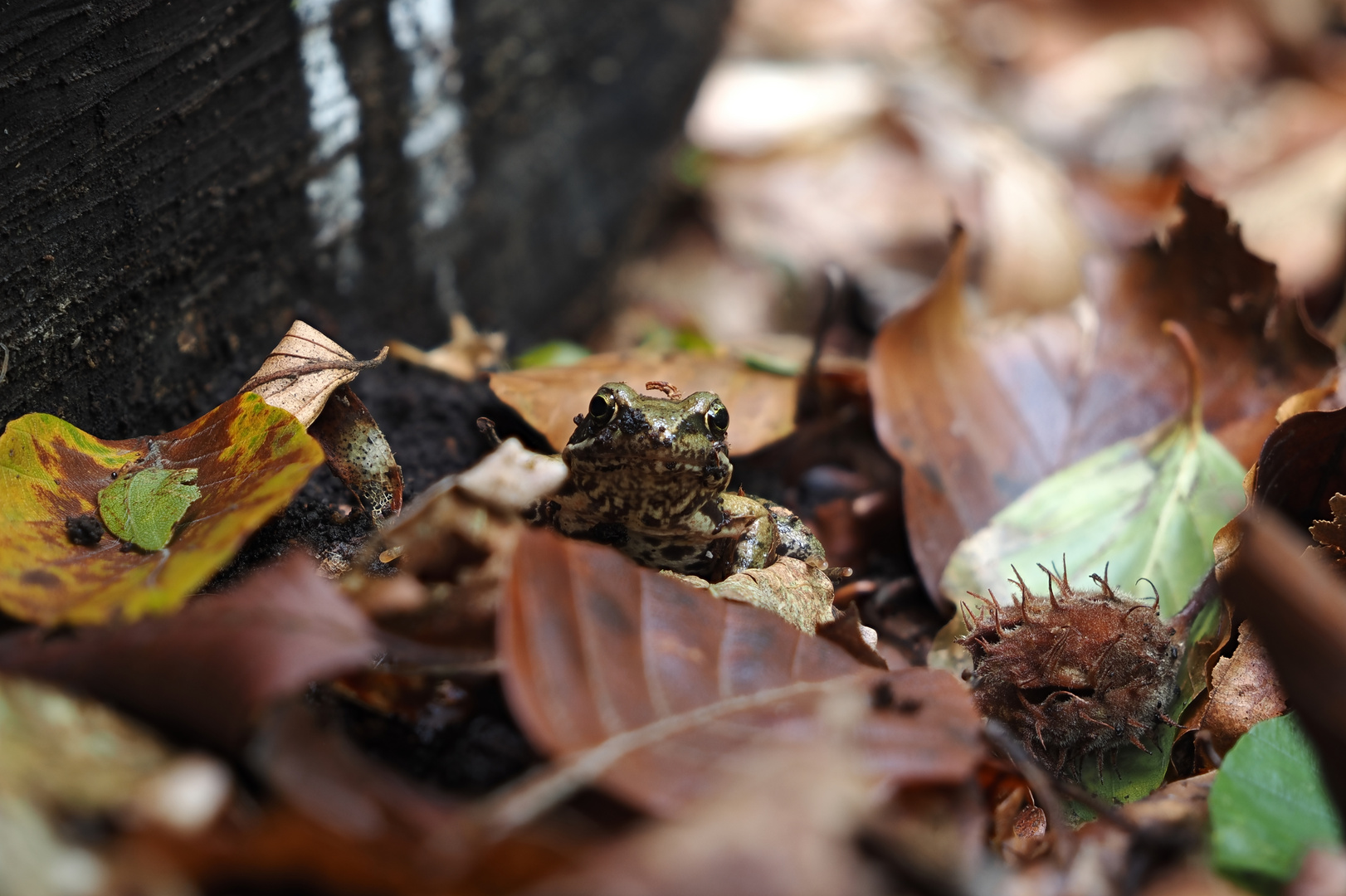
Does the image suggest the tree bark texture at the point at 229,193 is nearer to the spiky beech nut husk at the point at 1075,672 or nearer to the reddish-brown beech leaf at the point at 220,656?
the reddish-brown beech leaf at the point at 220,656

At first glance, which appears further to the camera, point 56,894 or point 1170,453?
point 1170,453

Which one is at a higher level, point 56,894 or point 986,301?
point 56,894

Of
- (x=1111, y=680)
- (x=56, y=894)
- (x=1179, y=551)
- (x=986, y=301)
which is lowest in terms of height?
(x=986, y=301)

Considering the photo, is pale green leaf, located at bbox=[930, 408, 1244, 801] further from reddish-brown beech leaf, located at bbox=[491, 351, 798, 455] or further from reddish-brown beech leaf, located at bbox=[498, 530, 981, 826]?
reddish-brown beech leaf, located at bbox=[498, 530, 981, 826]

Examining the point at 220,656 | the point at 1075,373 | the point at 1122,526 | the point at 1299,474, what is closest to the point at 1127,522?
the point at 1122,526

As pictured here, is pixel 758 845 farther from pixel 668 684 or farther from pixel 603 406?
pixel 603 406

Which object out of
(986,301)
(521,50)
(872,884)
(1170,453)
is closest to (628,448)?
(872,884)

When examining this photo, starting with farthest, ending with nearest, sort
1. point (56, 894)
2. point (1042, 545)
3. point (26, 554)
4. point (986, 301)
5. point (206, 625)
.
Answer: point (986, 301) < point (1042, 545) < point (26, 554) < point (206, 625) < point (56, 894)

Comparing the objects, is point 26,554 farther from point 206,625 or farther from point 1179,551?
point 1179,551
